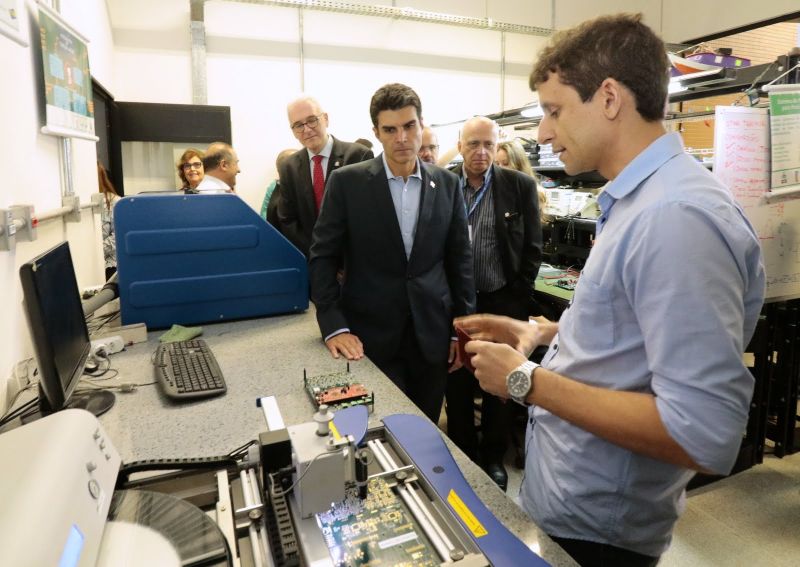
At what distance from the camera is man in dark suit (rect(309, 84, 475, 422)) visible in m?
1.78

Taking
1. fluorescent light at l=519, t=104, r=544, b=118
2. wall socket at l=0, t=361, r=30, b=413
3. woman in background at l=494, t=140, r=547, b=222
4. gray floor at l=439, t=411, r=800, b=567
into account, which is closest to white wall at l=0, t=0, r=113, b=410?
wall socket at l=0, t=361, r=30, b=413

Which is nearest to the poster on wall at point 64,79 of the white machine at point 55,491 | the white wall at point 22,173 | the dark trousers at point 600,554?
the white wall at point 22,173

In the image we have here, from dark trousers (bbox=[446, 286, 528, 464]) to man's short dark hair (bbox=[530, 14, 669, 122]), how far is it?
69.9 inches

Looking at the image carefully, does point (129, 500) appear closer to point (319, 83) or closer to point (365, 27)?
point (319, 83)

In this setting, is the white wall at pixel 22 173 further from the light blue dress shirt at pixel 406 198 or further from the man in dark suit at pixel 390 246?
the light blue dress shirt at pixel 406 198

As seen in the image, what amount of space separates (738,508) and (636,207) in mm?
2133

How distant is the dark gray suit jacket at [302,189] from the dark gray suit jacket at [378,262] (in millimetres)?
756

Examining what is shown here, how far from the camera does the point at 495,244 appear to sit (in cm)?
252

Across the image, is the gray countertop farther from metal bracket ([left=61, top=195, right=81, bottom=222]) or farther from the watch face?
metal bracket ([left=61, top=195, right=81, bottom=222])

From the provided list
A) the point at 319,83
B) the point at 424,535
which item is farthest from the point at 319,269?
the point at 319,83

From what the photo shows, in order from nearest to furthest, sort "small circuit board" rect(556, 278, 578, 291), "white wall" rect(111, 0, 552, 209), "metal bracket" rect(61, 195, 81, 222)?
"metal bracket" rect(61, 195, 81, 222)
"small circuit board" rect(556, 278, 578, 291)
"white wall" rect(111, 0, 552, 209)

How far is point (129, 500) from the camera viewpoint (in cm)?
73

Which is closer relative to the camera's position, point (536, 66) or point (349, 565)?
point (349, 565)

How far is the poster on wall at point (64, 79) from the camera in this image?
173 cm
